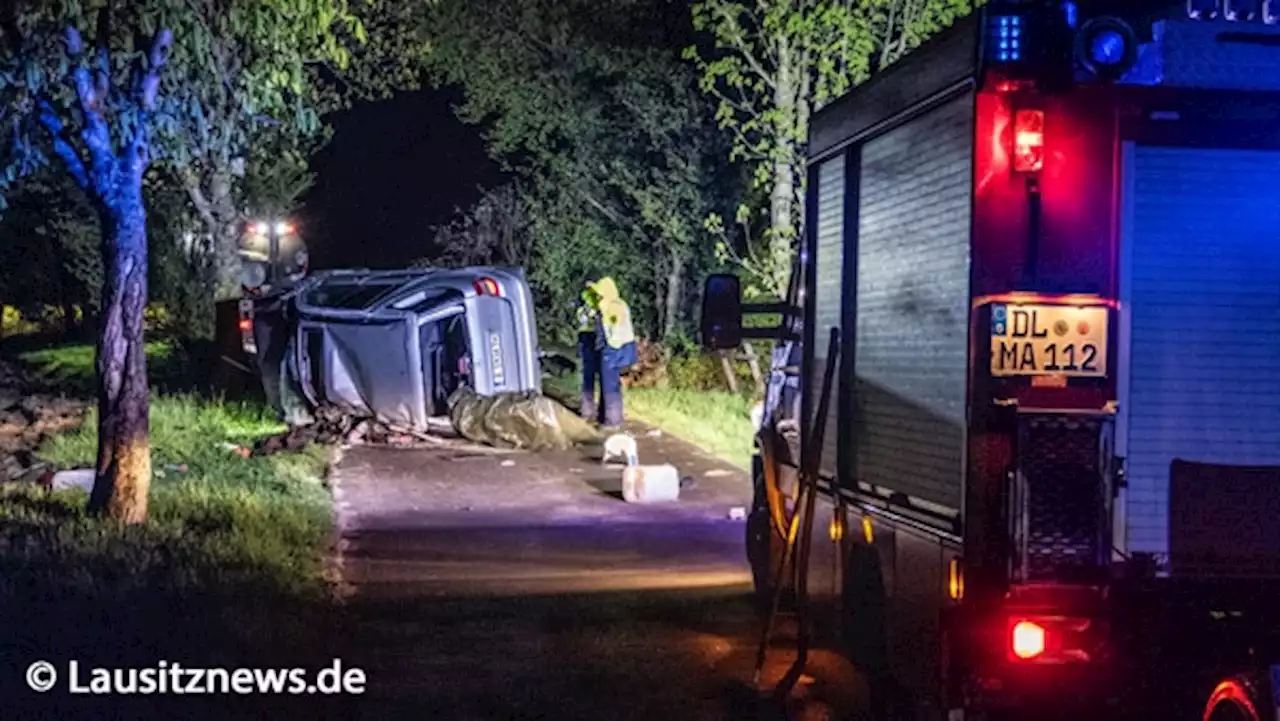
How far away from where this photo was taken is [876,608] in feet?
19.2

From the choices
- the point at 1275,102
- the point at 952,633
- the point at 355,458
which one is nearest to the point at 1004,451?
the point at 952,633

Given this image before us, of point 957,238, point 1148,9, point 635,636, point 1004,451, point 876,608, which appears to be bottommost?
point 635,636

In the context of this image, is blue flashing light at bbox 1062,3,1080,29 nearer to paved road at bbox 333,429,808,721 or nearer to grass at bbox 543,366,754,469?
paved road at bbox 333,429,808,721

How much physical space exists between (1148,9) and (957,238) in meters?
0.90

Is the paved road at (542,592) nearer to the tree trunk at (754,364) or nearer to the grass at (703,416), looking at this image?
the grass at (703,416)

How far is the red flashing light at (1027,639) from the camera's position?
4.41m

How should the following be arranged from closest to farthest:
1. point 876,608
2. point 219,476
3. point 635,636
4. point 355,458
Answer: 1. point 876,608
2. point 635,636
3. point 219,476
4. point 355,458

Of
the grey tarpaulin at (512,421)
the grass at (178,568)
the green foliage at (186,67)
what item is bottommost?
the grass at (178,568)

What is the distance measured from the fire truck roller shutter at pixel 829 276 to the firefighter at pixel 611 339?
987 cm

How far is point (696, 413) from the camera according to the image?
1952cm

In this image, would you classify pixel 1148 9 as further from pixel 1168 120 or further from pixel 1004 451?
pixel 1004 451

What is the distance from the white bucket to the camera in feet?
41.8

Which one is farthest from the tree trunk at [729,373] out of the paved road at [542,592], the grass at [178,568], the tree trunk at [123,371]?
the tree trunk at [123,371]

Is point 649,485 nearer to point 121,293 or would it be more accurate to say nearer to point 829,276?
point 121,293
